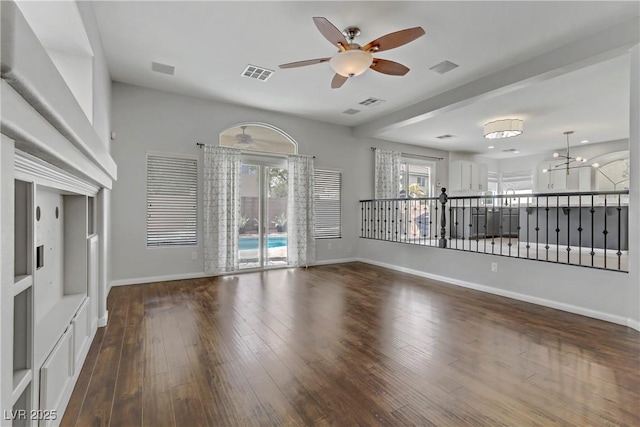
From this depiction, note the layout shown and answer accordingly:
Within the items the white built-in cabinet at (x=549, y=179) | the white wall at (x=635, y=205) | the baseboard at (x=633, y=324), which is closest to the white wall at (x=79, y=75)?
the white wall at (x=635, y=205)

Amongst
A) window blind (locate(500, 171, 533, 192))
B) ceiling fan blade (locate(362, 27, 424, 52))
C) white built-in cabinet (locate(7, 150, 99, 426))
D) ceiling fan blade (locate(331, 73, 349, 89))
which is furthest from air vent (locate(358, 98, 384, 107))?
window blind (locate(500, 171, 533, 192))

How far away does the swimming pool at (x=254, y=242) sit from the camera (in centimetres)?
564

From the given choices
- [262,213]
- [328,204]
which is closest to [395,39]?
[262,213]

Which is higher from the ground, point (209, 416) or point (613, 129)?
point (613, 129)

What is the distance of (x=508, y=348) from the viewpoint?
99.3 inches

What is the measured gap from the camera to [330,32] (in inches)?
107

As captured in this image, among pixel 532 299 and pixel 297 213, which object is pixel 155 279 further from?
pixel 532 299

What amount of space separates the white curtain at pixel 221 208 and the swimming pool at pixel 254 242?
0.28 m

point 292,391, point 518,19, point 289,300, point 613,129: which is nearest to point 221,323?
point 289,300

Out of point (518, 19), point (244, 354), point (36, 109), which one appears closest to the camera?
point (36, 109)

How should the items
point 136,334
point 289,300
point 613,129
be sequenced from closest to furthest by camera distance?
point 136,334 < point 289,300 < point 613,129

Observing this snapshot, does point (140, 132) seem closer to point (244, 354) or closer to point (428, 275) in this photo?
point (244, 354)

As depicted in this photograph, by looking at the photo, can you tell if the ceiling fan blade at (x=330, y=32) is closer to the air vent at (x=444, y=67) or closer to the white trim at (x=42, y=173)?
the air vent at (x=444, y=67)

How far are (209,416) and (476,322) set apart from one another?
265cm
